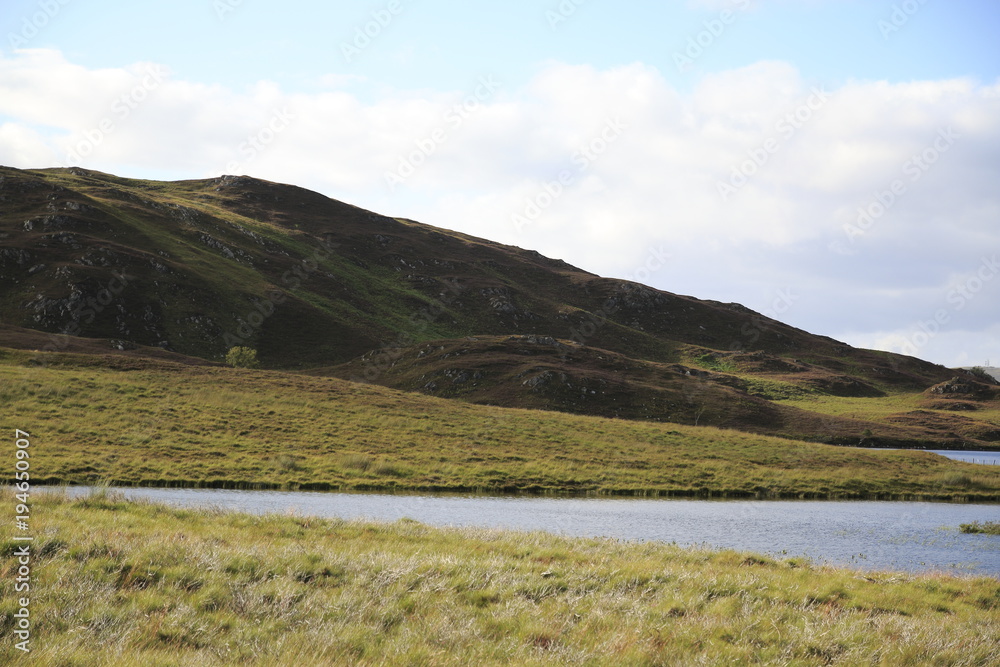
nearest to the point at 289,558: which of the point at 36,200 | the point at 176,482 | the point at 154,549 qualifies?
the point at 154,549

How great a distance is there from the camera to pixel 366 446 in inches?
1746

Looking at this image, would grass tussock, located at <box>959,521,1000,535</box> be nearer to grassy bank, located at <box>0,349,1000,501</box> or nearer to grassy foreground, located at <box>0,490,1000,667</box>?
grassy bank, located at <box>0,349,1000,501</box>

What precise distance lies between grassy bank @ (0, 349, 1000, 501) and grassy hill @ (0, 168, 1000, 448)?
17.1m

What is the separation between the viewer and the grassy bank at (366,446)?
120 ft

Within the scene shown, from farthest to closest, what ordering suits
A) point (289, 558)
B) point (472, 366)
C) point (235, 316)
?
point (235, 316)
point (472, 366)
point (289, 558)

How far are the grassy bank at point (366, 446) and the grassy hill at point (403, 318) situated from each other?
1708 centimetres

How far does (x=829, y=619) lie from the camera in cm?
1345

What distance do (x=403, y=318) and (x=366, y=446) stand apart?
93276 mm

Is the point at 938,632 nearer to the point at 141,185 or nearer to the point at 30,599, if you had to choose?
the point at 30,599

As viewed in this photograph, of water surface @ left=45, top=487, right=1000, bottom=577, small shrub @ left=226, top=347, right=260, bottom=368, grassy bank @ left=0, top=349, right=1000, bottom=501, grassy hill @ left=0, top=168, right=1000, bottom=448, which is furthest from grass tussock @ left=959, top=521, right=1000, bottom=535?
small shrub @ left=226, top=347, right=260, bottom=368

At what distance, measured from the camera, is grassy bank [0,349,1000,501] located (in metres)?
36.7

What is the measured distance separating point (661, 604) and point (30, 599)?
1058 cm

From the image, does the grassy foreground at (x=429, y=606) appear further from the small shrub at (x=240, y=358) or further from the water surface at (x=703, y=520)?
the small shrub at (x=240, y=358)

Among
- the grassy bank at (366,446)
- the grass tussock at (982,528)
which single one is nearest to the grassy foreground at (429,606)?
the grass tussock at (982,528)
